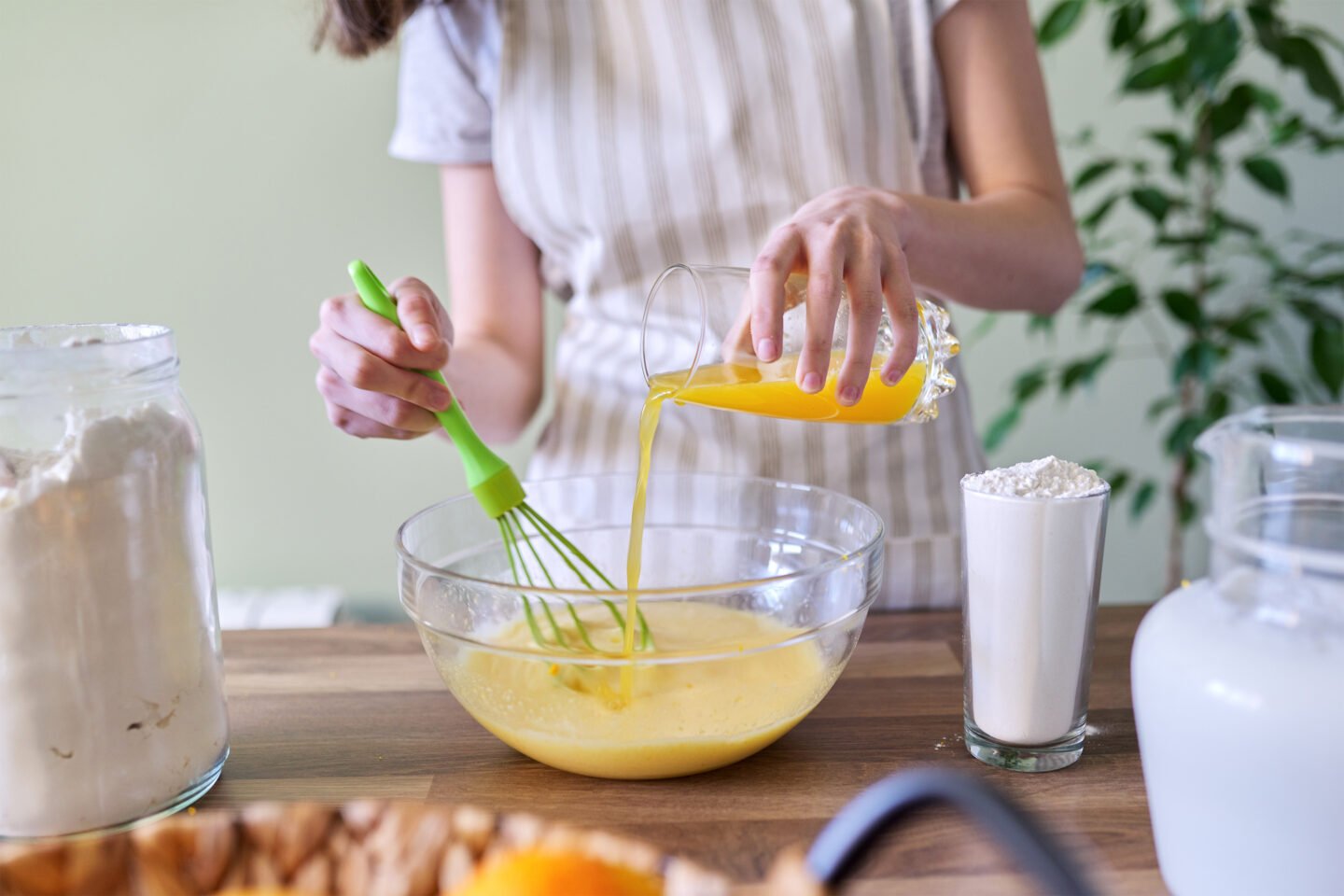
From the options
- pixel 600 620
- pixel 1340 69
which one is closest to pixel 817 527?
pixel 600 620

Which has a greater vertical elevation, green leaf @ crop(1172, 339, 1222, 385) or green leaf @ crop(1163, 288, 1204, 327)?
green leaf @ crop(1163, 288, 1204, 327)

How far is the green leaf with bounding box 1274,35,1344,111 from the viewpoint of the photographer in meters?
1.68

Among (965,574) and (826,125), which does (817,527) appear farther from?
(826,125)

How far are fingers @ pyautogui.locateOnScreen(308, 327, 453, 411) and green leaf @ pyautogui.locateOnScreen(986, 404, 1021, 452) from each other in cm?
134

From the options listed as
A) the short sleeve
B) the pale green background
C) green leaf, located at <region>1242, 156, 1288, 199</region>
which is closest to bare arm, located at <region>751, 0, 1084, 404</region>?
the short sleeve

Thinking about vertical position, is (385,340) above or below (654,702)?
above

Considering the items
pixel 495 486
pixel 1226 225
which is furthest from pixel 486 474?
pixel 1226 225

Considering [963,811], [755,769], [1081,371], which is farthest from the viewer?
[1081,371]

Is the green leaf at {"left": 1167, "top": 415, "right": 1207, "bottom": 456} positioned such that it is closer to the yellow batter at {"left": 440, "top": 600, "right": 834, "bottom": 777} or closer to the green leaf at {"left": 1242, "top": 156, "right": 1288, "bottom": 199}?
the green leaf at {"left": 1242, "top": 156, "right": 1288, "bottom": 199}

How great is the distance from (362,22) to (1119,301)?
1.31 m

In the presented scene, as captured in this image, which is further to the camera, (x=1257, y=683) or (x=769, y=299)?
(x=769, y=299)

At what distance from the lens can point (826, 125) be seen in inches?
48.7

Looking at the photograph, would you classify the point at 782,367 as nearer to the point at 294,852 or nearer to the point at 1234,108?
the point at 294,852

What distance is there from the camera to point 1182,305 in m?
1.85
